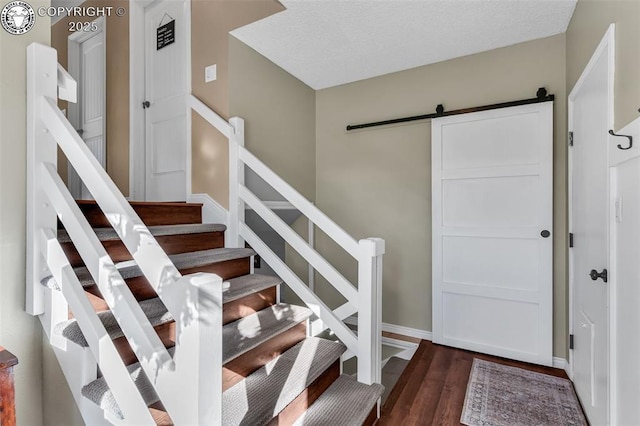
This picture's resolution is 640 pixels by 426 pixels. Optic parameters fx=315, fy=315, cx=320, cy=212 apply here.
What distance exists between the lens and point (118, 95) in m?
2.89

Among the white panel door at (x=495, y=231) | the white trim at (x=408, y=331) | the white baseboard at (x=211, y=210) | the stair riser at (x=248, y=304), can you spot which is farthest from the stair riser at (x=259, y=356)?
the white panel door at (x=495, y=231)

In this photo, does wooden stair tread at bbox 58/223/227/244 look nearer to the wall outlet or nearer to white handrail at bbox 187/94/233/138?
white handrail at bbox 187/94/233/138

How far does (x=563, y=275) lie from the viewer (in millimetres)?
2318

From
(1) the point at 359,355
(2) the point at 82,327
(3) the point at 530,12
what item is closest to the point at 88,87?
(2) the point at 82,327

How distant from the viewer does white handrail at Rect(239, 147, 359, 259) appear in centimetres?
180

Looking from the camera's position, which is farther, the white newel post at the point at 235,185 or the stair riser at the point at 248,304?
the white newel post at the point at 235,185

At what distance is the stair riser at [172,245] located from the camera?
149cm

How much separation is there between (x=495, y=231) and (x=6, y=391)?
2822 mm

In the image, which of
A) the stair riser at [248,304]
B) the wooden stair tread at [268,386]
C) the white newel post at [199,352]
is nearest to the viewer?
the white newel post at [199,352]

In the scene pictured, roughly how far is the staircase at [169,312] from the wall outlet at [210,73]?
80cm

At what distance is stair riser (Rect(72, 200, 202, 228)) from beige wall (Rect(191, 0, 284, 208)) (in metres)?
0.21

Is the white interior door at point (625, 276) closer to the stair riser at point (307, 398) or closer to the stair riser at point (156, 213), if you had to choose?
the stair riser at point (307, 398)

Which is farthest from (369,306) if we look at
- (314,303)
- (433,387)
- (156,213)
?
(156,213)

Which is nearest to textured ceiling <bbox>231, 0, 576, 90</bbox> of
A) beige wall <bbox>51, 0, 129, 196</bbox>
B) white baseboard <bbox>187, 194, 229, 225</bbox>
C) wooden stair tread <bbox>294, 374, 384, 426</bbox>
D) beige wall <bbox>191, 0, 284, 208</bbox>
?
beige wall <bbox>191, 0, 284, 208</bbox>
